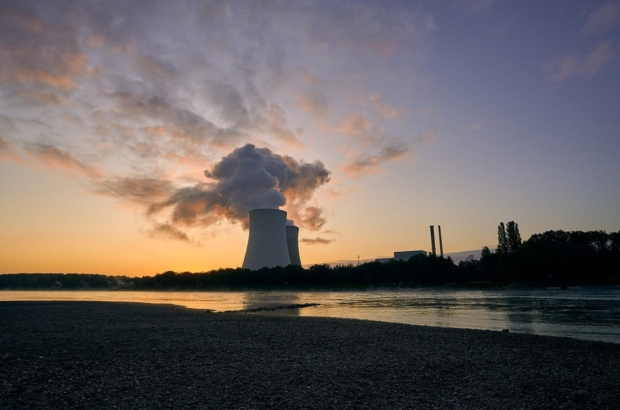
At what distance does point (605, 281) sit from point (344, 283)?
4065 cm

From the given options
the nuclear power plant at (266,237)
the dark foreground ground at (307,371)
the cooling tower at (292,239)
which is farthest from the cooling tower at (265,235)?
the dark foreground ground at (307,371)

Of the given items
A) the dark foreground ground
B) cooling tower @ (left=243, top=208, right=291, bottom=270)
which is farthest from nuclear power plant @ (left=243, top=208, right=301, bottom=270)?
the dark foreground ground

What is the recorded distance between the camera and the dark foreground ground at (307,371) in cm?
534

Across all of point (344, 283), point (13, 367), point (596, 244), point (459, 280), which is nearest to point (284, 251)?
point (344, 283)

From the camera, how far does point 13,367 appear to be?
7.21m

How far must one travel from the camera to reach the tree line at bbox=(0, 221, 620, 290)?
59844 millimetres

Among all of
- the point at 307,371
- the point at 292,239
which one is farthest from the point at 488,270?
the point at 307,371

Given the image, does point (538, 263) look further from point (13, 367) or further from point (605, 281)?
point (13, 367)

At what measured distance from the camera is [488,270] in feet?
230

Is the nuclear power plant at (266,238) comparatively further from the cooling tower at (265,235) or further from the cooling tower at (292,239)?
the cooling tower at (292,239)

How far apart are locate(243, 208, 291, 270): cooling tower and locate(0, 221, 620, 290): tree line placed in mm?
26737

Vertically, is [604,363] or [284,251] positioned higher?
[284,251]

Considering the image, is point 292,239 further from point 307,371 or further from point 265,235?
point 307,371

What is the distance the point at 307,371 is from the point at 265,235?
42115 millimetres
